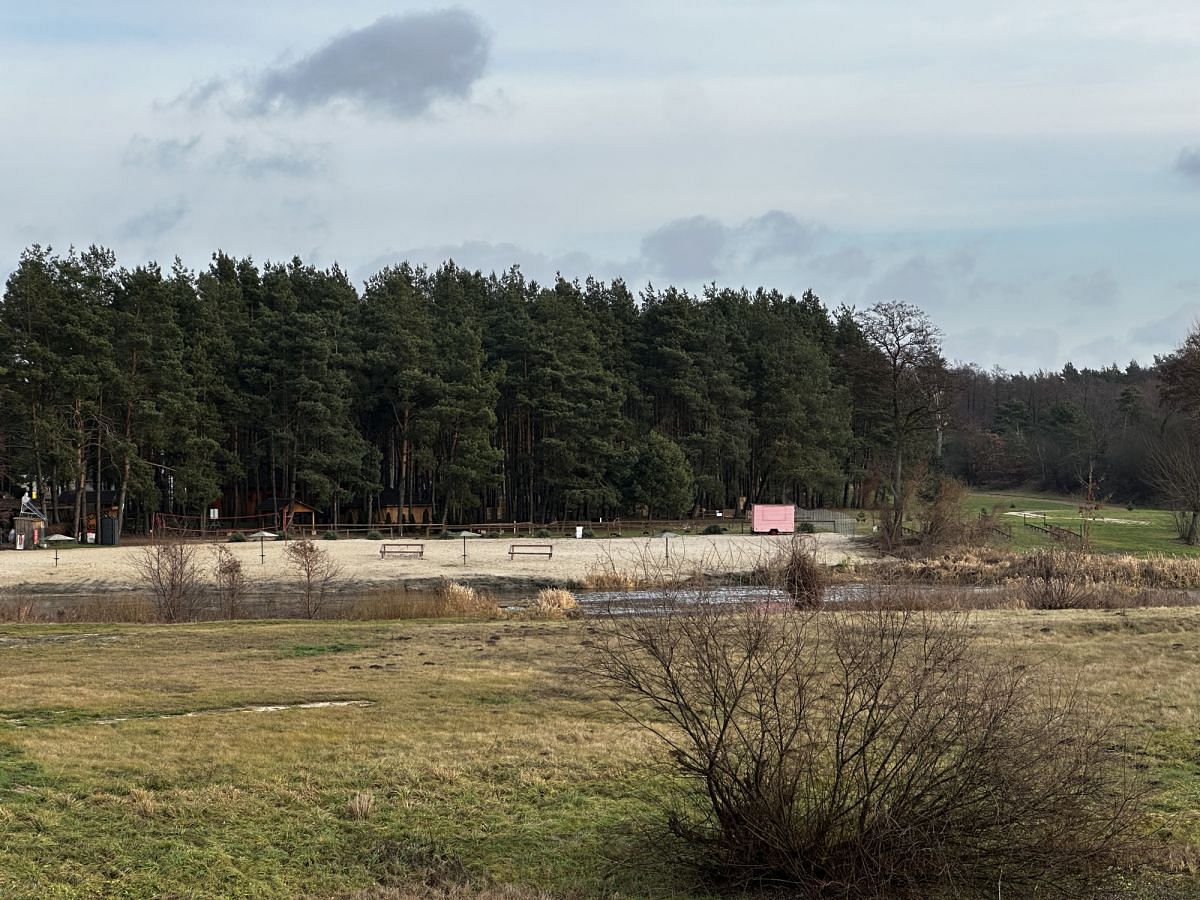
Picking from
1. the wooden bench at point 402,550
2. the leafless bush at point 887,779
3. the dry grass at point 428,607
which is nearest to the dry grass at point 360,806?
the leafless bush at point 887,779

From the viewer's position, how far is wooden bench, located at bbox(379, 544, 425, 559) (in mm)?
47847

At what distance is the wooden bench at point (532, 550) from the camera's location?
47.8 meters

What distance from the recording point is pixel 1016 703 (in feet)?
24.4

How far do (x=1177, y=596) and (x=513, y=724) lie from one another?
24.1 m

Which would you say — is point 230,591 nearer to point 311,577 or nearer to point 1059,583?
point 311,577

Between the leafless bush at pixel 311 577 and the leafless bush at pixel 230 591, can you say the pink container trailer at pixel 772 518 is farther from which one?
the leafless bush at pixel 230 591

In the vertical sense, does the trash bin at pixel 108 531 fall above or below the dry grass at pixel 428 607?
above

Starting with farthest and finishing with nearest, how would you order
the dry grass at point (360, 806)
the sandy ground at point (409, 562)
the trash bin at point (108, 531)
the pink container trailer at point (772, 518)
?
the pink container trailer at point (772, 518)
the trash bin at point (108, 531)
the sandy ground at point (409, 562)
the dry grass at point (360, 806)

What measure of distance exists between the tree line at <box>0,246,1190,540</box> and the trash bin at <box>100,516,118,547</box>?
2712 millimetres

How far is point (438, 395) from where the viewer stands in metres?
69.5

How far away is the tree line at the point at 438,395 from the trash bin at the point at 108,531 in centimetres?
271

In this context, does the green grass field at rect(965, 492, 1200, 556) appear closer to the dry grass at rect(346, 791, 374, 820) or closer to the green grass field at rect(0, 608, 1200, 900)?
the green grass field at rect(0, 608, 1200, 900)

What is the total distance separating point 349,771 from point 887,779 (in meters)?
5.24

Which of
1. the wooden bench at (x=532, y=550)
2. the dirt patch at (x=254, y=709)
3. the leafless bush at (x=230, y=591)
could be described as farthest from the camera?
the wooden bench at (x=532, y=550)
